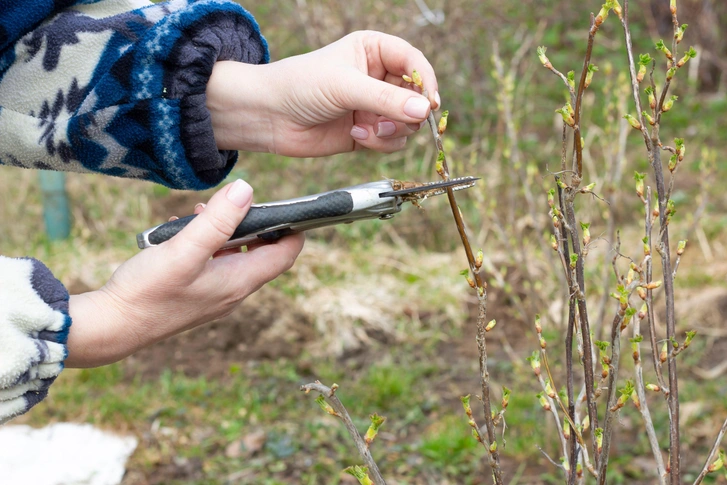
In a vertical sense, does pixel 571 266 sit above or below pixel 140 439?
above

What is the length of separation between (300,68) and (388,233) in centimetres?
341

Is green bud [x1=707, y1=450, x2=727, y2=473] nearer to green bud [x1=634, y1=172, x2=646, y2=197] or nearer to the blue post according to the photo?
green bud [x1=634, y1=172, x2=646, y2=197]

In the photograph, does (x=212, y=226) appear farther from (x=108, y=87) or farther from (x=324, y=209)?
(x=108, y=87)

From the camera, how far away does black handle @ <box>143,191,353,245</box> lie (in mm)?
1515

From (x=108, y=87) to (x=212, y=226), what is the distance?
0.52m

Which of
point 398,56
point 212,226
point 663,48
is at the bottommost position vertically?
point 212,226

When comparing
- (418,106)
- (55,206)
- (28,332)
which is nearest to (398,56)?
(418,106)

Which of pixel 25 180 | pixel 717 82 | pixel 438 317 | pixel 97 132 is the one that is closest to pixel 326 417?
pixel 438 317

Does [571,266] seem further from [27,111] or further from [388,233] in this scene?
[388,233]

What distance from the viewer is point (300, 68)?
1694 millimetres

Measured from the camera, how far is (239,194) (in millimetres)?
1438

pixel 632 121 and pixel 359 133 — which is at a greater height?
pixel 632 121

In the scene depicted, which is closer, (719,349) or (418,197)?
(418,197)

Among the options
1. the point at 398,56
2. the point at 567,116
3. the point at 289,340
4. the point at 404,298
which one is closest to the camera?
the point at 567,116
